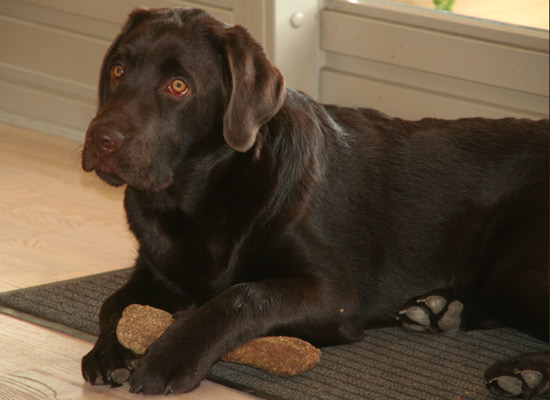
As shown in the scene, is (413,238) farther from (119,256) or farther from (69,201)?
(69,201)

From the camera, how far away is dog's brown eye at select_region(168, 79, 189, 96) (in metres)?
2.28

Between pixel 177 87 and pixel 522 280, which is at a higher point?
pixel 177 87

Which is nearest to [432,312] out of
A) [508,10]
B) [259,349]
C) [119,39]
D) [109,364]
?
[259,349]

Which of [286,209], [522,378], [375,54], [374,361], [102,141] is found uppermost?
[102,141]

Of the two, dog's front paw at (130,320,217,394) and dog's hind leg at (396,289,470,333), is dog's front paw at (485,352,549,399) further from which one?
dog's front paw at (130,320,217,394)

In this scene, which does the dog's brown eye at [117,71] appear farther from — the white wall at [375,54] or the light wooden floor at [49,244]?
the white wall at [375,54]

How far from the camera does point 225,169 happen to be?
242 centimetres

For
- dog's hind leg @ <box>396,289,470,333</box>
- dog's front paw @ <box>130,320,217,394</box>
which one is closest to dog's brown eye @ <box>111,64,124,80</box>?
dog's front paw @ <box>130,320,217,394</box>

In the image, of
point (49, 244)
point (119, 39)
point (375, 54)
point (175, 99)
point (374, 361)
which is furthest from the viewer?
point (375, 54)

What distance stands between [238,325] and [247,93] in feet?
1.85

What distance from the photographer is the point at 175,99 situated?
7.47 ft

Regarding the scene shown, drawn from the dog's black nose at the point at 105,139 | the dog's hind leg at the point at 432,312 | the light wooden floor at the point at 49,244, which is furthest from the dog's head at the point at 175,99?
the dog's hind leg at the point at 432,312

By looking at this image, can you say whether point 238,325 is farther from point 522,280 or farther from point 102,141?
point 522,280

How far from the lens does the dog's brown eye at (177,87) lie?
228 cm
